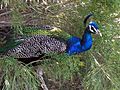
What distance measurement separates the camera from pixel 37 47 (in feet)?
4.99

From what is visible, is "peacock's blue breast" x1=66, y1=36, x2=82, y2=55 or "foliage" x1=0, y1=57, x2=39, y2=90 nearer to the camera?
"foliage" x1=0, y1=57, x2=39, y2=90

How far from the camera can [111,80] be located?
58.2 inches

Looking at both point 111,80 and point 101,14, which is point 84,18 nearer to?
point 101,14

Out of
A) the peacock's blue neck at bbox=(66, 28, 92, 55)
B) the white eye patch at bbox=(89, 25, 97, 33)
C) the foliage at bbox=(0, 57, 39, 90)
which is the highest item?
the white eye patch at bbox=(89, 25, 97, 33)

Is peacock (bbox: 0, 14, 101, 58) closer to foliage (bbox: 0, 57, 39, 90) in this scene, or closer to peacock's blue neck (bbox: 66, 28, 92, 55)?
peacock's blue neck (bbox: 66, 28, 92, 55)

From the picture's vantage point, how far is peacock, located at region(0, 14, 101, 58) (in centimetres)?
151

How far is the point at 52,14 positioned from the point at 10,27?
212mm

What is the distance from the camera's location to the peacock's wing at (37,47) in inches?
59.5

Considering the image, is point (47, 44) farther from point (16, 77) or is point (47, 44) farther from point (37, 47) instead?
point (16, 77)

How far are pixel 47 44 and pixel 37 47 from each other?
0.04m

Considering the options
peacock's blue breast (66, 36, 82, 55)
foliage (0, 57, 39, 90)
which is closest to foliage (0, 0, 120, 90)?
peacock's blue breast (66, 36, 82, 55)

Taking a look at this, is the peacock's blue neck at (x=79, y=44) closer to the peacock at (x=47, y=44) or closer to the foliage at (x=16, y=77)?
the peacock at (x=47, y=44)

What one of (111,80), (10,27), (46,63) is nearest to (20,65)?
(46,63)

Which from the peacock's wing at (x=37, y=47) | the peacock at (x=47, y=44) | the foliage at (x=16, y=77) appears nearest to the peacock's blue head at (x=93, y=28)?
the peacock at (x=47, y=44)
